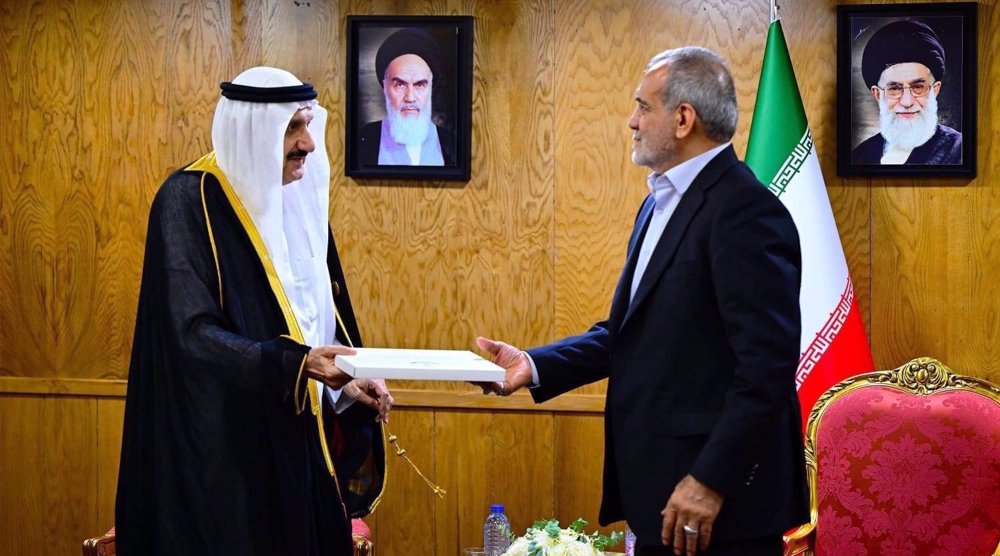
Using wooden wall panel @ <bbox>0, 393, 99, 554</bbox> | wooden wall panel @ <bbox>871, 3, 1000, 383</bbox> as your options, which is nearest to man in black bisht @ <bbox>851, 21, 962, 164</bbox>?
wooden wall panel @ <bbox>871, 3, 1000, 383</bbox>

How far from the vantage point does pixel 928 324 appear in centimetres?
405

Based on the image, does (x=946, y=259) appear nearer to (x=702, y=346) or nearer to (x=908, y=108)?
(x=908, y=108)

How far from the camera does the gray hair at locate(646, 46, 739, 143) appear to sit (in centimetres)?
230

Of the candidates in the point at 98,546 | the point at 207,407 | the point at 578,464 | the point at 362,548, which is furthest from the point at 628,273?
the point at 578,464

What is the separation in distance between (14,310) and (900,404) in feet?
10.7

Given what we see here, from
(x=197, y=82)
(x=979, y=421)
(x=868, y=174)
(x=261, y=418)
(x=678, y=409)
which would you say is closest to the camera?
(x=678, y=409)

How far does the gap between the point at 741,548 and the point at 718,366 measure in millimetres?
355

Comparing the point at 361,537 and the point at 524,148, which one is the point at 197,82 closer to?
the point at 524,148

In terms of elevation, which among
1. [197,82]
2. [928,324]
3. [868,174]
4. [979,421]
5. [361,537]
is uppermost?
[197,82]

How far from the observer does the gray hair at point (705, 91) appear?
2303 millimetres

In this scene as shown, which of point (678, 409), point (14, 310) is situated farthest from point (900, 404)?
point (14, 310)

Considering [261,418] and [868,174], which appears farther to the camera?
[868,174]

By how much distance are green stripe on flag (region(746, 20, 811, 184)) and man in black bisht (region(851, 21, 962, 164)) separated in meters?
0.36

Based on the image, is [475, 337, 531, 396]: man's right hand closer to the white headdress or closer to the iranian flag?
the white headdress
